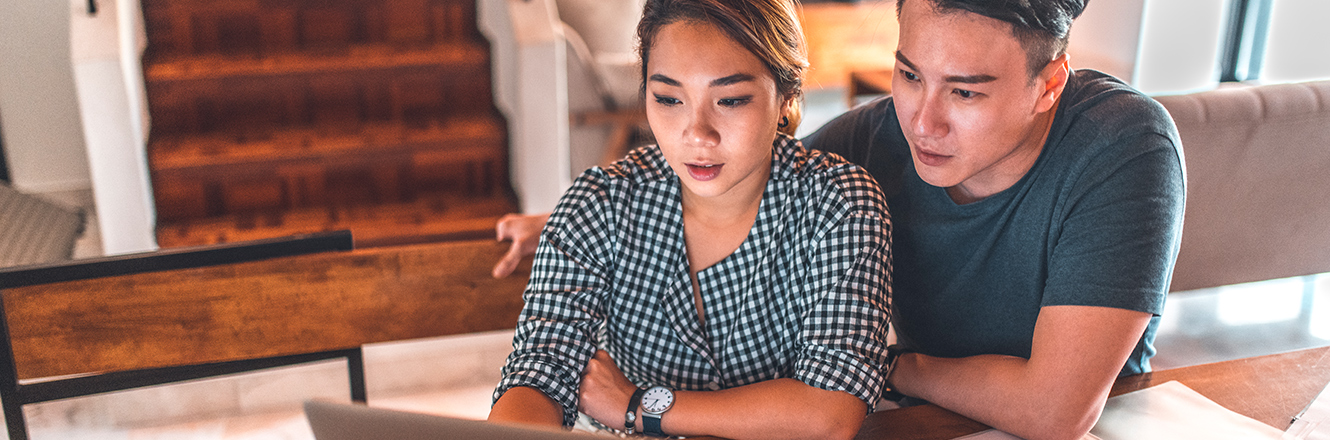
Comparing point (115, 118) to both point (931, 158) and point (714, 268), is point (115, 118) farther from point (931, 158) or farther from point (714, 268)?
point (931, 158)

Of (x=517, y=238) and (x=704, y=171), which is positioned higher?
(x=704, y=171)

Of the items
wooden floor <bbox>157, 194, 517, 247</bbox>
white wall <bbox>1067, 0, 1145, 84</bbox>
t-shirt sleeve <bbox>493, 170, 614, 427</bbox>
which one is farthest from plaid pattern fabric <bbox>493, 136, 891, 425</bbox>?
white wall <bbox>1067, 0, 1145, 84</bbox>

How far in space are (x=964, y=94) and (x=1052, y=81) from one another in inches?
4.7

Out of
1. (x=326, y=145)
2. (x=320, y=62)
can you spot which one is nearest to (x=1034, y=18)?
(x=326, y=145)

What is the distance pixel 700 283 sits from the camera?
1273 millimetres

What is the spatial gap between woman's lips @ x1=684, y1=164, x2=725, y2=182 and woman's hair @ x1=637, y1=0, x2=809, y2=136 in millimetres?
132

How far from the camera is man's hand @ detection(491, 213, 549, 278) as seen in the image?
1.39m

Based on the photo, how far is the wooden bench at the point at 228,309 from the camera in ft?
4.11

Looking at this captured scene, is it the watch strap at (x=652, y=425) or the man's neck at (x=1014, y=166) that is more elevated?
the man's neck at (x=1014, y=166)

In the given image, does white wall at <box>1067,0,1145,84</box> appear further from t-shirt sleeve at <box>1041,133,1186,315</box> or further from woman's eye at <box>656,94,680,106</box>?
woman's eye at <box>656,94,680,106</box>

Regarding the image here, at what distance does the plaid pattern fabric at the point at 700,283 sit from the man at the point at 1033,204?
0.12 metres

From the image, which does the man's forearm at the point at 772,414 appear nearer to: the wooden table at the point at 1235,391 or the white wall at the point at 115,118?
the wooden table at the point at 1235,391

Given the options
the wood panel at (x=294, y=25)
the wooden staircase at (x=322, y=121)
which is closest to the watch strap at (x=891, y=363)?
the wooden staircase at (x=322, y=121)

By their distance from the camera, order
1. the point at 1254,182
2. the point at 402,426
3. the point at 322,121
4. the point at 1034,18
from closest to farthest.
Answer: the point at 402,426, the point at 1034,18, the point at 1254,182, the point at 322,121
